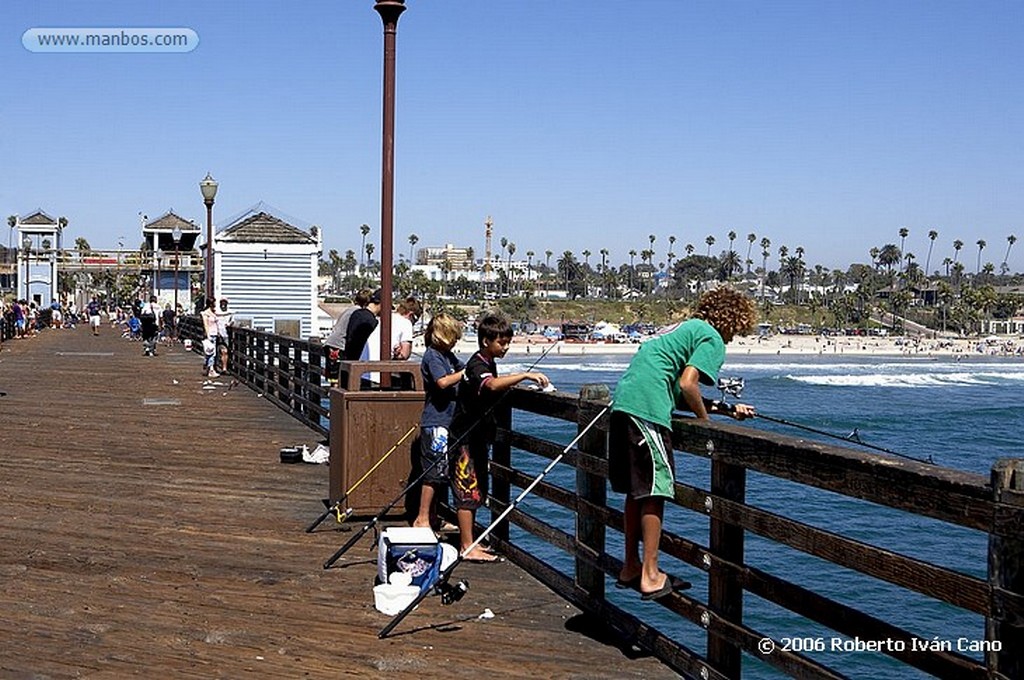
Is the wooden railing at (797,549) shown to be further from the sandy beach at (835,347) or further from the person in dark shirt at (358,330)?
the sandy beach at (835,347)

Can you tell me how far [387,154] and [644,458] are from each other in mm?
4523

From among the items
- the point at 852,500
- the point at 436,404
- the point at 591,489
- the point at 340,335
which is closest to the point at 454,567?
the point at 591,489

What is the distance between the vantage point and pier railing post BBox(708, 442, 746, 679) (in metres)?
4.45

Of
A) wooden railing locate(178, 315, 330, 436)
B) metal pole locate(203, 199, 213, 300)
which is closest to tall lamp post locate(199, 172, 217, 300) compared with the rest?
metal pole locate(203, 199, 213, 300)

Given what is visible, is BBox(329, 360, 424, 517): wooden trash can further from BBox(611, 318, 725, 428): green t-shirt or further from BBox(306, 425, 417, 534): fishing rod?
BBox(611, 318, 725, 428): green t-shirt

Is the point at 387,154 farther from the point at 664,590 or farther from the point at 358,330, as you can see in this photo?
the point at 664,590

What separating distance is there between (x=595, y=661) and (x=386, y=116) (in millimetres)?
4758

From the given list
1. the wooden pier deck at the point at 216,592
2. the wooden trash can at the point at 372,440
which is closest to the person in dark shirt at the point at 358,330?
the wooden pier deck at the point at 216,592

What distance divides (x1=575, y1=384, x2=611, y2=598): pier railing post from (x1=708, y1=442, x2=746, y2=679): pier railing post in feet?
3.06

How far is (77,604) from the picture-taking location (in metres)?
5.75

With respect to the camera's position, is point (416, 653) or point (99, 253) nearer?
point (416, 653)

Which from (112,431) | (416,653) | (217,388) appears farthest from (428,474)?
(217,388)

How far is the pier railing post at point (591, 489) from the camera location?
214 inches

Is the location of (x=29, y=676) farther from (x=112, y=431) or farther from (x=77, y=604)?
(x=112, y=431)
